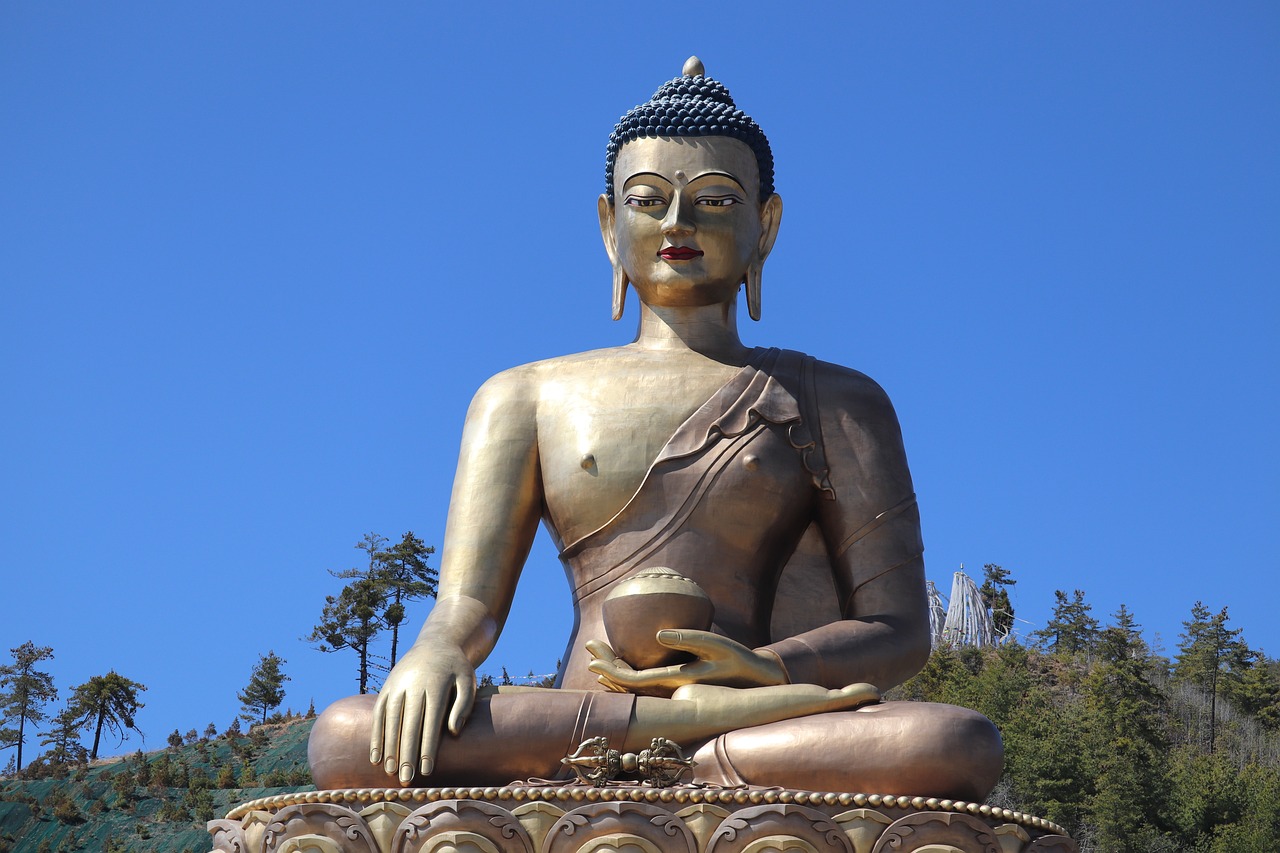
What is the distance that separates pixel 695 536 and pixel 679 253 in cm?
140

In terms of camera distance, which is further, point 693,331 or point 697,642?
point 693,331

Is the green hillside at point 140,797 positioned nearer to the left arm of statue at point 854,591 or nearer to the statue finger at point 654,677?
the left arm of statue at point 854,591

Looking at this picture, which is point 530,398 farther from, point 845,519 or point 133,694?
point 133,694

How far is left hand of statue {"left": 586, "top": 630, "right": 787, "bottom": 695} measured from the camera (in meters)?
6.20

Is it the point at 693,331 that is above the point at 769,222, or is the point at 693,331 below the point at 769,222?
below

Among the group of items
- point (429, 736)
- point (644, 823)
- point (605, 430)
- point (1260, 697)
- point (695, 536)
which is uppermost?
point (1260, 697)

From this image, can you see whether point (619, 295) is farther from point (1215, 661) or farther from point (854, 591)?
point (1215, 661)

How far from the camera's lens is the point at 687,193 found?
7520mm

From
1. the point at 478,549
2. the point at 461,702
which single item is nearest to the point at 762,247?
the point at 478,549

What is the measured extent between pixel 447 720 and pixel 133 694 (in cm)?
2608

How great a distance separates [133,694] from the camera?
30.3 m

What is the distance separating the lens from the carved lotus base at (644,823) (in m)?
5.43

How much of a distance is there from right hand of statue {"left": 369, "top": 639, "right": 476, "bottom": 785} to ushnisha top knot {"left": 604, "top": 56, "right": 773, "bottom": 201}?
2780 mm

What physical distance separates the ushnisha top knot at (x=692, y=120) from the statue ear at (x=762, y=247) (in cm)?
6
